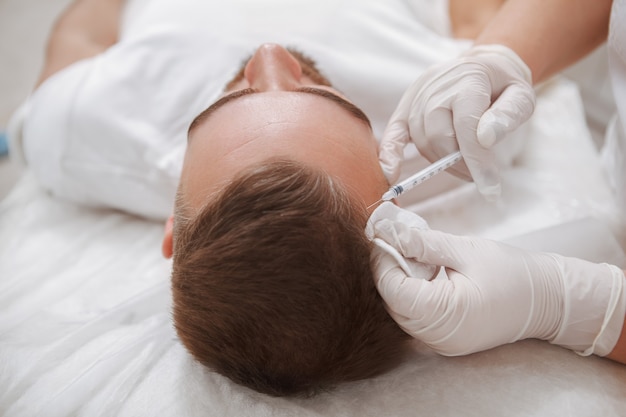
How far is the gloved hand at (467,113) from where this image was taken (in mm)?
883

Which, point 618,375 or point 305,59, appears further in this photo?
point 305,59

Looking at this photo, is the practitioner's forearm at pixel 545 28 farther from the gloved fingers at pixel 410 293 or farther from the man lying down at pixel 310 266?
the gloved fingers at pixel 410 293

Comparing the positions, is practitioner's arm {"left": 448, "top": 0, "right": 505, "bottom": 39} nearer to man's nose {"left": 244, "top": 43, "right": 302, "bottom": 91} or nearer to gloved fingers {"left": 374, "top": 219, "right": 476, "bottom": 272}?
man's nose {"left": 244, "top": 43, "right": 302, "bottom": 91}

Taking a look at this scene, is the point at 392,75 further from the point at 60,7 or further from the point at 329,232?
the point at 60,7

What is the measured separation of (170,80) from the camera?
1.34 m

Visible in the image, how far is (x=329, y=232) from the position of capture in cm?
68

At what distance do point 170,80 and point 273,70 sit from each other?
0.46 meters

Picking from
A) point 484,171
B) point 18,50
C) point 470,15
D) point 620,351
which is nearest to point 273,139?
point 484,171

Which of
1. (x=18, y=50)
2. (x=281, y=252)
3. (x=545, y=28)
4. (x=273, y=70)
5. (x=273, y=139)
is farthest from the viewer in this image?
(x=18, y=50)

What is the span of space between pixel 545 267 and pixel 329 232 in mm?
326

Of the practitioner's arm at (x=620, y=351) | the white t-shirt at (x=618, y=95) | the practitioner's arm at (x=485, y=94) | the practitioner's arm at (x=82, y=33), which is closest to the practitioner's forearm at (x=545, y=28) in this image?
the practitioner's arm at (x=485, y=94)

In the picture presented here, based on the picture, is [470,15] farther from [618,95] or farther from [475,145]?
[475,145]

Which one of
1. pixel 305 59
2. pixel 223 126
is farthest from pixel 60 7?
pixel 223 126

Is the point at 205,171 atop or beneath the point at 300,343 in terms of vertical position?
atop
